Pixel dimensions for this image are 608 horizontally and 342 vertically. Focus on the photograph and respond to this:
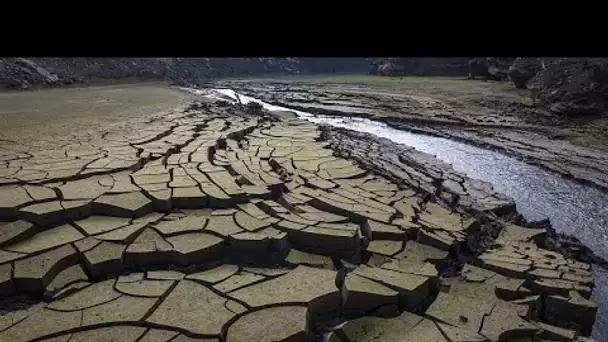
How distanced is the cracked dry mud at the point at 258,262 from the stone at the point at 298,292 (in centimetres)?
1

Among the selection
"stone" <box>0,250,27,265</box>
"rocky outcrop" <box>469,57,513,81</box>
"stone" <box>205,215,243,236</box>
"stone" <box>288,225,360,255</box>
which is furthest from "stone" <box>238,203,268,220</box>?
"rocky outcrop" <box>469,57,513,81</box>

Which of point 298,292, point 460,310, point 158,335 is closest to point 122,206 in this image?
point 158,335

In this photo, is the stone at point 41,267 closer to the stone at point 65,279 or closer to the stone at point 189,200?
the stone at point 65,279

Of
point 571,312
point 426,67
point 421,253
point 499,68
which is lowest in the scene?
point 571,312

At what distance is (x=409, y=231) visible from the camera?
434 cm

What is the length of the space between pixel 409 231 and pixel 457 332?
4.82 feet

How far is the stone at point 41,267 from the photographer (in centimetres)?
324

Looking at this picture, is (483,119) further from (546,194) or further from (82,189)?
(82,189)

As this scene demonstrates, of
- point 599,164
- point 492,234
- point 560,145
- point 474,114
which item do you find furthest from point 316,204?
point 474,114

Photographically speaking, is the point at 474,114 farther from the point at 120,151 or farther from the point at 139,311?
the point at 139,311

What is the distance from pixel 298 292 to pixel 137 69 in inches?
1038

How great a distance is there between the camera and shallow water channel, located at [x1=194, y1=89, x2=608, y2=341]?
4.86 m

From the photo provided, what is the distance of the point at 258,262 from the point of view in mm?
3785
